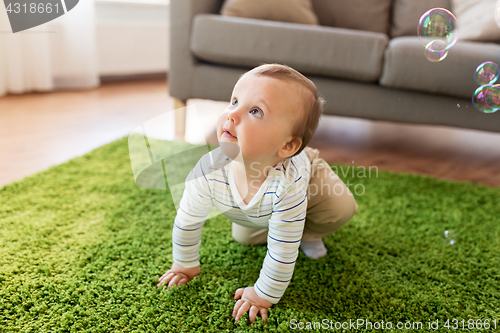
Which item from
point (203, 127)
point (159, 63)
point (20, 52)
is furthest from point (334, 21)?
point (20, 52)

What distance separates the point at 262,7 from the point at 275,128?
46.1 inches

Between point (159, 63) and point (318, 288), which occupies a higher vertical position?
point (318, 288)

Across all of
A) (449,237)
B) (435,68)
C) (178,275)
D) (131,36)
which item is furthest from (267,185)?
(131,36)

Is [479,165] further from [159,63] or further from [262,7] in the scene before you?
[159,63]

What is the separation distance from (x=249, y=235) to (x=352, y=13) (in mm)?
1440

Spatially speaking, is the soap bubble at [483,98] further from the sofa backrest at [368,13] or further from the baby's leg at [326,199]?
the sofa backrest at [368,13]

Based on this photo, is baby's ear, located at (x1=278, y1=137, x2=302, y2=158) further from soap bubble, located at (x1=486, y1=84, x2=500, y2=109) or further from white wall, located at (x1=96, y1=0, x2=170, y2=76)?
white wall, located at (x1=96, y1=0, x2=170, y2=76)

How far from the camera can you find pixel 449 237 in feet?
3.42

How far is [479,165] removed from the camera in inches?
64.2

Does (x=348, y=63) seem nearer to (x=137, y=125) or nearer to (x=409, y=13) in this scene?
(x=409, y=13)

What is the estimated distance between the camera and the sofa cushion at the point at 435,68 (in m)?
1.39

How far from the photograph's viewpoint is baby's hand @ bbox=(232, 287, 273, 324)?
0.73m

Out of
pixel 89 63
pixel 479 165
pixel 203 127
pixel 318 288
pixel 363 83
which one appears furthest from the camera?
pixel 89 63

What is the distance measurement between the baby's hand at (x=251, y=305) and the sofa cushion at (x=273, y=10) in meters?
1.22
